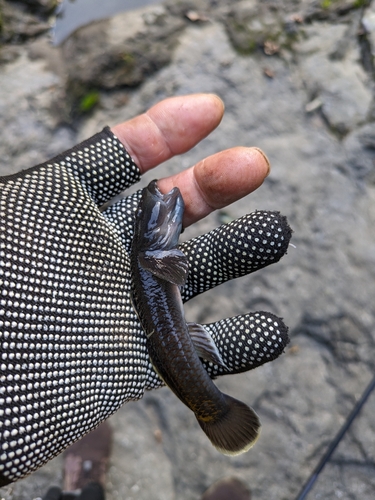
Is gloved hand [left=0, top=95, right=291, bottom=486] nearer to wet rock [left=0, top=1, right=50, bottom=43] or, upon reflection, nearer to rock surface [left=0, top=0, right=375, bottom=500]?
rock surface [left=0, top=0, right=375, bottom=500]

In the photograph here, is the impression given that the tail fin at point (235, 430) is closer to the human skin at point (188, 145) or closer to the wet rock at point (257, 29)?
the human skin at point (188, 145)

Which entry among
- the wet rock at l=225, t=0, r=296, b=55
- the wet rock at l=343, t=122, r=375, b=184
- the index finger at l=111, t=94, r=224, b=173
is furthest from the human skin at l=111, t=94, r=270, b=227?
the wet rock at l=225, t=0, r=296, b=55

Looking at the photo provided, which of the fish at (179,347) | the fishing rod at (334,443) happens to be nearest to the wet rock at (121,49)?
the fish at (179,347)

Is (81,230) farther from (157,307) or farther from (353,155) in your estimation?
(353,155)

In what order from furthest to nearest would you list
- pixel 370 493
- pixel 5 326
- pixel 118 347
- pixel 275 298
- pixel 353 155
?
pixel 353 155, pixel 275 298, pixel 370 493, pixel 118 347, pixel 5 326

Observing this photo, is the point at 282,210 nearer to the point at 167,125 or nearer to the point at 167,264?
the point at 167,125

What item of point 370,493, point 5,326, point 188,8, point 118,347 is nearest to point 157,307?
point 118,347
